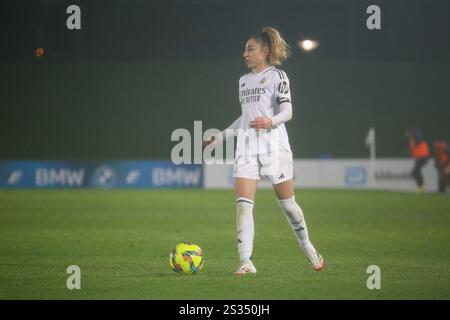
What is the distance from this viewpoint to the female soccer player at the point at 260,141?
9.37m

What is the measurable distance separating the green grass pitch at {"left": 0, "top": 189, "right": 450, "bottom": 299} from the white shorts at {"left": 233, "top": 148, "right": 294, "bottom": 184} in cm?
104

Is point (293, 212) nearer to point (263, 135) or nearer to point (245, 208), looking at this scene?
point (245, 208)

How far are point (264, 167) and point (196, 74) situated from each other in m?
28.9

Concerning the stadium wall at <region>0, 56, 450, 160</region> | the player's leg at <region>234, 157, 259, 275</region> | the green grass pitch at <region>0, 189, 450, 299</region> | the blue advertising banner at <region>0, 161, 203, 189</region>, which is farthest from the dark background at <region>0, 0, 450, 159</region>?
the player's leg at <region>234, 157, 259, 275</region>

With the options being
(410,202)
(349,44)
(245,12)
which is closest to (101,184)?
(245,12)

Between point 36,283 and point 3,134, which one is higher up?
point 3,134

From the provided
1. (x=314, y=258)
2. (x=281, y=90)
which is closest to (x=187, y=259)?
(x=314, y=258)

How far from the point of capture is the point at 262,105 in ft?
30.9

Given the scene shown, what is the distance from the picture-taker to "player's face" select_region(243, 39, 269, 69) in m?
9.45

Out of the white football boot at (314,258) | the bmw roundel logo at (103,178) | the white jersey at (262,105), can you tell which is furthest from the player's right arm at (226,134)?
the bmw roundel logo at (103,178)

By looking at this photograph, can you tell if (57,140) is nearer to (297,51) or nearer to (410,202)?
(297,51)

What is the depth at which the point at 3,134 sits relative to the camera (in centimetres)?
3569
